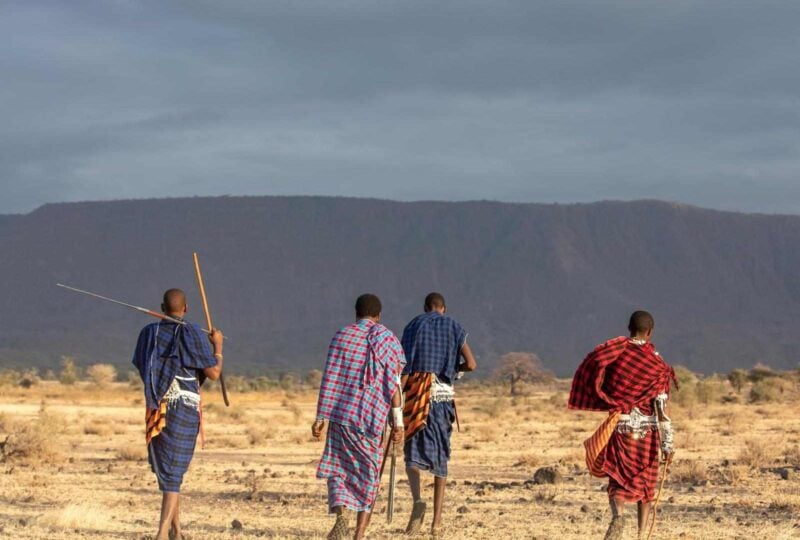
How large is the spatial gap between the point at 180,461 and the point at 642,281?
10960cm

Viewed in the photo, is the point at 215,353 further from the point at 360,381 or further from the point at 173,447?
the point at 360,381

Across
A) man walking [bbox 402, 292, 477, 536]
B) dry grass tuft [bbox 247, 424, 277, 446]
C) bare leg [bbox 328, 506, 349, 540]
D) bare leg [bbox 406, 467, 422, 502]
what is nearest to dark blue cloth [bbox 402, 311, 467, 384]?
man walking [bbox 402, 292, 477, 536]

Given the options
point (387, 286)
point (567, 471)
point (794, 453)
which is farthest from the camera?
point (387, 286)

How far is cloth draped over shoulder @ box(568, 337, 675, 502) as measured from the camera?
11398 mm

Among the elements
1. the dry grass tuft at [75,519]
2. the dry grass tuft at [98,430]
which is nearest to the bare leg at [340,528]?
the dry grass tuft at [75,519]

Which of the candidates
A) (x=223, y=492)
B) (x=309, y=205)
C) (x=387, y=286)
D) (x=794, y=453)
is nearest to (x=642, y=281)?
(x=387, y=286)

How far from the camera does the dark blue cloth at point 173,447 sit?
10.9 meters

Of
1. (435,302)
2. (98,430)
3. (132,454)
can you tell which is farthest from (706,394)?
(435,302)

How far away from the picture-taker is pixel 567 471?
20000 mm

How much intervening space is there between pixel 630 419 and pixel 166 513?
13.0 ft

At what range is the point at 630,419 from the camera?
11477mm

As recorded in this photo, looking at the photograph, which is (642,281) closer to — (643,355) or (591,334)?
(591,334)

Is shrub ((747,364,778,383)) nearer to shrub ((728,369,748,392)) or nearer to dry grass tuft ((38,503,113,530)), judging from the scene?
shrub ((728,369,748,392))

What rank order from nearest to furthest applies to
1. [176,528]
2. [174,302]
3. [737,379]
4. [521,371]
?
[174,302], [176,528], [737,379], [521,371]
